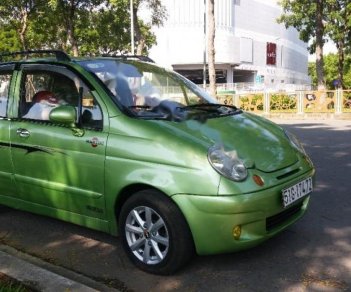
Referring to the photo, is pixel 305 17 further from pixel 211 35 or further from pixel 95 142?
pixel 95 142

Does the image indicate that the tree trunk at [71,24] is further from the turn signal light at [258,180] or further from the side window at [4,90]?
the turn signal light at [258,180]

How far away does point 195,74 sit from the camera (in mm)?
81125

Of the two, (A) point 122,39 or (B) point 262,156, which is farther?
(A) point 122,39

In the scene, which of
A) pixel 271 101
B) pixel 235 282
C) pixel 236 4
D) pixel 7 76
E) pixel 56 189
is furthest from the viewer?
pixel 236 4

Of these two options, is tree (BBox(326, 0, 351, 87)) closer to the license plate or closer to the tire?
the license plate

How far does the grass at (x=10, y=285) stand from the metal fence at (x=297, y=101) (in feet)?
54.5

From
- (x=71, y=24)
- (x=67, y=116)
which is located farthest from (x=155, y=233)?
(x=71, y=24)

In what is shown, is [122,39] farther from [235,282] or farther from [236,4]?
[236,4]

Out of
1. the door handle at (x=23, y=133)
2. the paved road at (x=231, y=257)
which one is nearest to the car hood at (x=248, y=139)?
the paved road at (x=231, y=257)

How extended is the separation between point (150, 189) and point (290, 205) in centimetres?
109

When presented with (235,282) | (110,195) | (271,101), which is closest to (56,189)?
(110,195)

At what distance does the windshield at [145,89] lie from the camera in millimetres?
4270

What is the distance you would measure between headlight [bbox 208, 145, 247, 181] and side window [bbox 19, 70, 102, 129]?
3.47 ft

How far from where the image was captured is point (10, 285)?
3.49 meters
